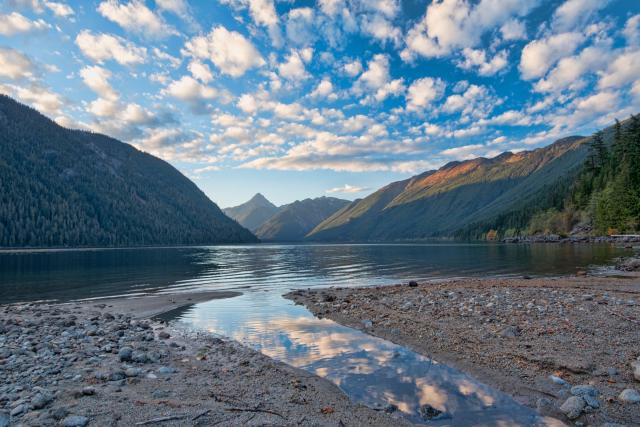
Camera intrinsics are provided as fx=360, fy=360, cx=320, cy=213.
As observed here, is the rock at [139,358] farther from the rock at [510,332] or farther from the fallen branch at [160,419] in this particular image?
the rock at [510,332]

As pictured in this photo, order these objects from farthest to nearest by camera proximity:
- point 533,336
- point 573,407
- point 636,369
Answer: point 533,336 < point 636,369 < point 573,407

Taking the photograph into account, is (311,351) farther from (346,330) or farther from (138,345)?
(138,345)

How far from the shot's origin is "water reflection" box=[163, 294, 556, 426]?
9.59m

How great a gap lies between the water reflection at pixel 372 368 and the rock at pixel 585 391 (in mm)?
1623

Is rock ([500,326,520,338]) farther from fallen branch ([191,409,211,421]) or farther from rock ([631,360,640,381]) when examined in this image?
fallen branch ([191,409,211,421])

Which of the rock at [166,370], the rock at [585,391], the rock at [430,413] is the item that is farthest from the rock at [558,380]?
the rock at [166,370]

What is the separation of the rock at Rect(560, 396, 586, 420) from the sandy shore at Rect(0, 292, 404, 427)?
419cm

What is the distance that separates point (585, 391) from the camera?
985 centimetres

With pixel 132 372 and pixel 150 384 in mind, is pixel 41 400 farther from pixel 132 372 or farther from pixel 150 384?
pixel 132 372

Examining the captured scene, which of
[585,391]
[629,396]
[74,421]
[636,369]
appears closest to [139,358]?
[74,421]

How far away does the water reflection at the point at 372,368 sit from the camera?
9.59 m

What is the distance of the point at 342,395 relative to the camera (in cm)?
1066

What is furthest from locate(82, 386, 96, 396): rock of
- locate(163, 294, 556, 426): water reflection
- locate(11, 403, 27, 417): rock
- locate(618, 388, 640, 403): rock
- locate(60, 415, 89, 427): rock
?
locate(618, 388, 640, 403): rock

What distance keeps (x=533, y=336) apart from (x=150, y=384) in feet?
47.8
